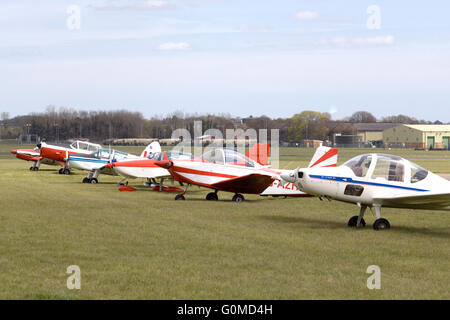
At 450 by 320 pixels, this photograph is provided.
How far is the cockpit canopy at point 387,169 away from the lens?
44.3 ft

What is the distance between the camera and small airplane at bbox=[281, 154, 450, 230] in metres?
13.4

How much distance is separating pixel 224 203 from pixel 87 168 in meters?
14.0

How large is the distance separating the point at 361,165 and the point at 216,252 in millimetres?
4503

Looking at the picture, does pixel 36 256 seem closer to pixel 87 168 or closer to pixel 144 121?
pixel 87 168

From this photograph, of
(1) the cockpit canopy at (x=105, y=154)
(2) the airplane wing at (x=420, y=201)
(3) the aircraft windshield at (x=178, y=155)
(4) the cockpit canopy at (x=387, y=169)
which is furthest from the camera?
(1) the cockpit canopy at (x=105, y=154)

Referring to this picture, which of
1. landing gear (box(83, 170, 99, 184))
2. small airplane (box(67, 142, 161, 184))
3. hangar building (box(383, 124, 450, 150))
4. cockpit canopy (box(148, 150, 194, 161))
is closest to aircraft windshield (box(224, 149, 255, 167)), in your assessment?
cockpit canopy (box(148, 150, 194, 161))

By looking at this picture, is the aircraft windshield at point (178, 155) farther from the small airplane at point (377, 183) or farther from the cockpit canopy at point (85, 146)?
the cockpit canopy at point (85, 146)

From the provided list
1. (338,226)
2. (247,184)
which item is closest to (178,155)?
(247,184)

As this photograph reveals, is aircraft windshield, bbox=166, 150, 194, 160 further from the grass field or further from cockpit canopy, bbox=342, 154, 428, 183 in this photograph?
cockpit canopy, bbox=342, 154, 428, 183

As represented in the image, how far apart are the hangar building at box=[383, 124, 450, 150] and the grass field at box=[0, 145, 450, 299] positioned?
375ft

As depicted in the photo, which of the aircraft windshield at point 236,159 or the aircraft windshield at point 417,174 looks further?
the aircraft windshield at point 236,159

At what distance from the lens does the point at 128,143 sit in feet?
344

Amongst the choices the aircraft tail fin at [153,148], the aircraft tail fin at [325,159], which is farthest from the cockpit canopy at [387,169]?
the aircraft tail fin at [153,148]
